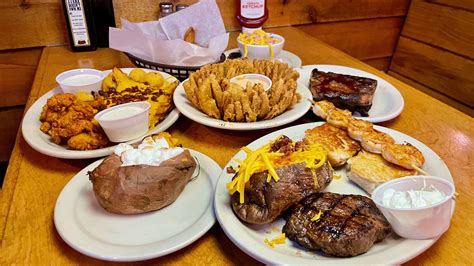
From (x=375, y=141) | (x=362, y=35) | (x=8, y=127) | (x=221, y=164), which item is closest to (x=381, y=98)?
(x=375, y=141)

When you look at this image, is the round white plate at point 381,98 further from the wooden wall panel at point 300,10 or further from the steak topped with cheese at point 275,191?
the wooden wall panel at point 300,10

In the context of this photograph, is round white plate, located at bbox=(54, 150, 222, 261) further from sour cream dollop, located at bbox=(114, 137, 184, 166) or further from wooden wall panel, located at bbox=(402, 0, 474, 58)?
wooden wall panel, located at bbox=(402, 0, 474, 58)

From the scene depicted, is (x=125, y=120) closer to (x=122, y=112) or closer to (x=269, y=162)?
(x=122, y=112)

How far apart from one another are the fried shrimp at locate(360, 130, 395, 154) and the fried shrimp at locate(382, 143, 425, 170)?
0.02m

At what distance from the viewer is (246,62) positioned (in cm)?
142

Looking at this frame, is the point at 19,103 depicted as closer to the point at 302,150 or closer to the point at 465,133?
the point at 302,150

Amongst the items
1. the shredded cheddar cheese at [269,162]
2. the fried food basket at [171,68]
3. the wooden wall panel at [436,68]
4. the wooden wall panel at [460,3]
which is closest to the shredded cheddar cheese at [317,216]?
the shredded cheddar cheese at [269,162]

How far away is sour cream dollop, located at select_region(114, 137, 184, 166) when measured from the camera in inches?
34.4

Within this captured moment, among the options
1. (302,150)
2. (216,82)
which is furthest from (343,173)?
(216,82)

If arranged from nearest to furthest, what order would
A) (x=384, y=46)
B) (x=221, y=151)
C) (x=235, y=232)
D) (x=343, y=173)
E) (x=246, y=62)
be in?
(x=235, y=232) < (x=343, y=173) < (x=221, y=151) < (x=246, y=62) < (x=384, y=46)

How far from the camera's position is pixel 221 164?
1.12 meters

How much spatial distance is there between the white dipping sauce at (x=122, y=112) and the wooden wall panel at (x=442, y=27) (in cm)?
252

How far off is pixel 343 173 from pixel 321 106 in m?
0.30

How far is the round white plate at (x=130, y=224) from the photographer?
0.74m
